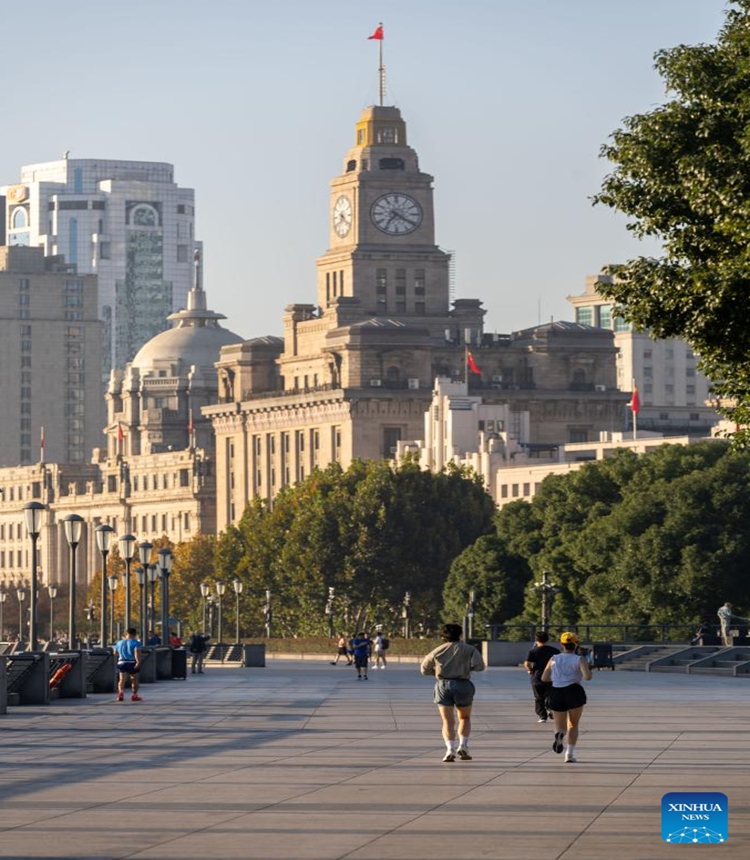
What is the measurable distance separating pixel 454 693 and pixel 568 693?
5.15 ft

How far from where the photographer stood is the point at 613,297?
40750mm

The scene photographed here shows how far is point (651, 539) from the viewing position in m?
118

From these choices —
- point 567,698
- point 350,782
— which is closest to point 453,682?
point 567,698

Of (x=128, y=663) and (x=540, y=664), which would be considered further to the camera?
(x=128, y=663)

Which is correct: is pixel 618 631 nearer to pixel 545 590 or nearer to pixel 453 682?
pixel 545 590

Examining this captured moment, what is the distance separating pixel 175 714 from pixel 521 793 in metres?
21.3

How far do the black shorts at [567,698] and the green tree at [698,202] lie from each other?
219 inches

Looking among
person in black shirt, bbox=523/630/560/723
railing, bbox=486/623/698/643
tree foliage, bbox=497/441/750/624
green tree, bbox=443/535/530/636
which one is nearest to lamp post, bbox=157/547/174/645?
railing, bbox=486/623/698/643

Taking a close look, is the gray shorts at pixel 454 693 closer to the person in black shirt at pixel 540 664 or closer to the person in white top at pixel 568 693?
the person in white top at pixel 568 693

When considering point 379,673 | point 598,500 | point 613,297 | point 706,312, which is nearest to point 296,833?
point 706,312

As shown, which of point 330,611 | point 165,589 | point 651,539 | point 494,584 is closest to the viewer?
point 165,589

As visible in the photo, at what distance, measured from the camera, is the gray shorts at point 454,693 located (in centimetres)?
3506

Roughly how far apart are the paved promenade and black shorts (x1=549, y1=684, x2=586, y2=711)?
77cm

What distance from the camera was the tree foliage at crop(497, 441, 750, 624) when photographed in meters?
117
